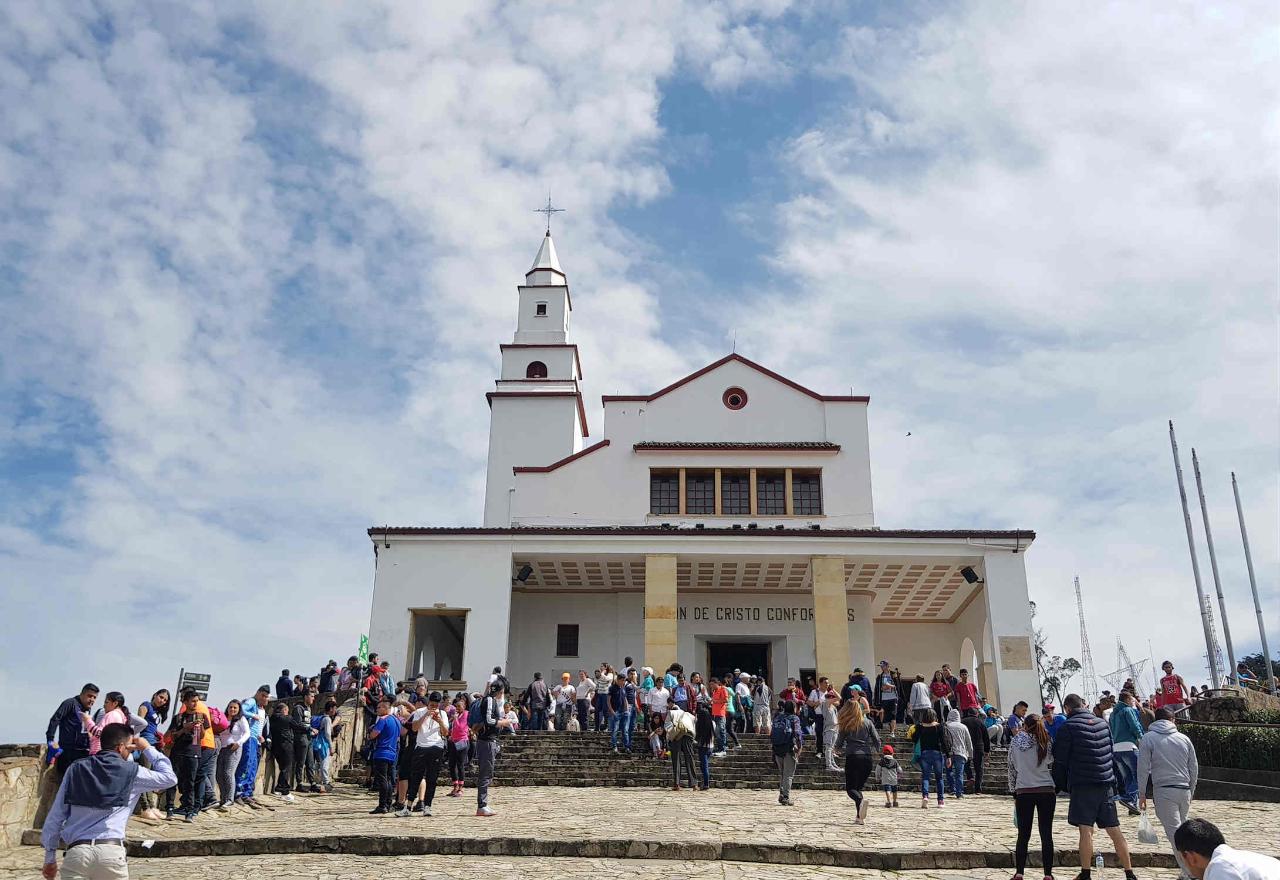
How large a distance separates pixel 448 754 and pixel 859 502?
17732 mm

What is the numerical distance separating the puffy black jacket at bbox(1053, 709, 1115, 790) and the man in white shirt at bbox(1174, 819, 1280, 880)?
438 cm

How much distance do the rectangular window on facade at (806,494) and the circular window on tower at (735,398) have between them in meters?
2.79

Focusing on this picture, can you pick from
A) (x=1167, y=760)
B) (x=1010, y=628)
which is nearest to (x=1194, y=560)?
(x=1010, y=628)

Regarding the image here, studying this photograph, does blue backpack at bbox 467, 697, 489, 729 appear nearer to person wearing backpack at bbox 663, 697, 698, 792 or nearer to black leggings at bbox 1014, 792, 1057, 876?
person wearing backpack at bbox 663, 697, 698, 792

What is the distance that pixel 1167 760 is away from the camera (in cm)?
1000

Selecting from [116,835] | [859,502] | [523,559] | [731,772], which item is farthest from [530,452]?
[116,835]

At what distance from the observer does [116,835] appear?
21.4ft

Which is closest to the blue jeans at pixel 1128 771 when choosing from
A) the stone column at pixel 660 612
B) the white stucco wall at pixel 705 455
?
the stone column at pixel 660 612

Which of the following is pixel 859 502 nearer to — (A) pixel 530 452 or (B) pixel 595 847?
(A) pixel 530 452

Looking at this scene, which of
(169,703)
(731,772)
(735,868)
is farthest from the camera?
(731,772)

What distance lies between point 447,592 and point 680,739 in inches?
449

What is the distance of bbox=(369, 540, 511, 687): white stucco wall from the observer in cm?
2569

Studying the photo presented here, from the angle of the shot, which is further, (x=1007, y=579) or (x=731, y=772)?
(x=1007, y=579)

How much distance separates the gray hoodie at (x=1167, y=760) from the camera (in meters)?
9.95
